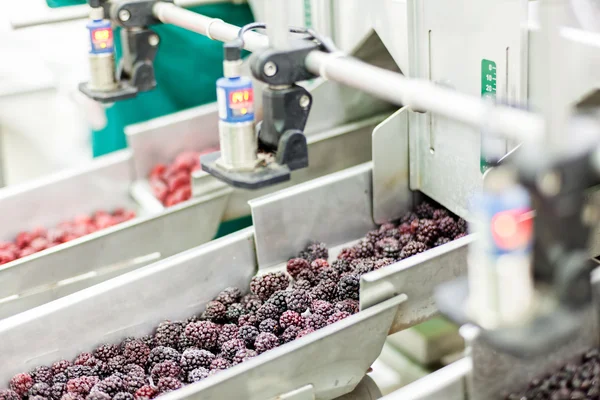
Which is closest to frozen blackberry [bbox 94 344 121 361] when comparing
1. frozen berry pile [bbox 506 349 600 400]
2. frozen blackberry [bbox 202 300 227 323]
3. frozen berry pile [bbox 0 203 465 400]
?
frozen berry pile [bbox 0 203 465 400]

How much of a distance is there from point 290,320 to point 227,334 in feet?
0.51

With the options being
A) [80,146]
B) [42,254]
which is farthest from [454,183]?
[80,146]

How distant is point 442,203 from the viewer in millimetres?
2154

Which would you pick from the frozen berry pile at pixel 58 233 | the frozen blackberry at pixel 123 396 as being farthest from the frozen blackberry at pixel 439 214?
the frozen berry pile at pixel 58 233

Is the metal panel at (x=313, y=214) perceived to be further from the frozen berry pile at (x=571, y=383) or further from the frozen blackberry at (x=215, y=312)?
the frozen berry pile at (x=571, y=383)

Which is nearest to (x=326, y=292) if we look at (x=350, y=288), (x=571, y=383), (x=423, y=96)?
(x=350, y=288)

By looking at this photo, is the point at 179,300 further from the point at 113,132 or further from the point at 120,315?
the point at 113,132

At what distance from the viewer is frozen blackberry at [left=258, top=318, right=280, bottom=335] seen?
1.88m

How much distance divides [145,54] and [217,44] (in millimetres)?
753

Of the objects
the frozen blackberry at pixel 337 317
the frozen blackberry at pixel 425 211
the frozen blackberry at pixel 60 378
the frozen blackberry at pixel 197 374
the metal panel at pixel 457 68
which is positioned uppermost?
the metal panel at pixel 457 68

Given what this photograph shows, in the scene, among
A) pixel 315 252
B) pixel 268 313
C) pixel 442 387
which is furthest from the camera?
pixel 315 252

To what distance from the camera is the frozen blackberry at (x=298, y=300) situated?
1.91m

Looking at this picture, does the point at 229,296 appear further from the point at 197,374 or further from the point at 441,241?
the point at 441,241

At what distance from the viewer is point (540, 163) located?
897 millimetres
